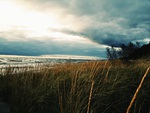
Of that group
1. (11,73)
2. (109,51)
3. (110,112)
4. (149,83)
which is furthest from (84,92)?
(109,51)

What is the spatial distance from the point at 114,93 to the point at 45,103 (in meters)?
1.36

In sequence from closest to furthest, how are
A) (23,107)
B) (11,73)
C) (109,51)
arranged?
(23,107)
(11,73)
(109,51)

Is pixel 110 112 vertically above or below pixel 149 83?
below

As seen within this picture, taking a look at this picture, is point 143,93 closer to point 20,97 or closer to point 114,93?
point 114,93

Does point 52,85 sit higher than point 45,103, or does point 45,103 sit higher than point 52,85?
point 52,85

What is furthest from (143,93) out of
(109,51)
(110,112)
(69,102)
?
(109,51)

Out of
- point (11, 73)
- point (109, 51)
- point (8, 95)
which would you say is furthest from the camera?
point (109, 51)

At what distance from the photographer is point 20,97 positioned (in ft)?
11.6

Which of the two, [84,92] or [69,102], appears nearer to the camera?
[69,102]

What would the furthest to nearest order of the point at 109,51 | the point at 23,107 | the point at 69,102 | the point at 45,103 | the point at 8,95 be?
1. the point at 109,51
2. the point at 8,95
3. the point at 45,103
4. the point at 23,107
5. the point at 69,102

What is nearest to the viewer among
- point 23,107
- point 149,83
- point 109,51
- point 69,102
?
point 69,102

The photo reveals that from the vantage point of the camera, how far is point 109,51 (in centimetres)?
8094

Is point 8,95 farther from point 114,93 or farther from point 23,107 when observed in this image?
point 114,93

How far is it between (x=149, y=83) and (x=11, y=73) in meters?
3.66
